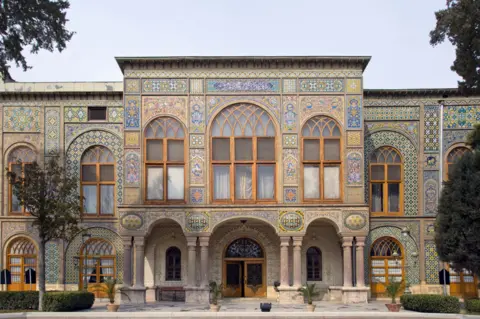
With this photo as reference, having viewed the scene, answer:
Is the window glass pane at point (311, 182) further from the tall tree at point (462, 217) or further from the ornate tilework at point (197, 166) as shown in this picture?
the tall tree at point (462, 217)

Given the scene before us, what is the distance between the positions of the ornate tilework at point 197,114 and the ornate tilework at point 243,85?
0.66 m

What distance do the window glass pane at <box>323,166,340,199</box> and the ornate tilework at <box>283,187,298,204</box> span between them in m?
1.32

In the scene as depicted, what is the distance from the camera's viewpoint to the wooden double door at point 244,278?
1405 inches

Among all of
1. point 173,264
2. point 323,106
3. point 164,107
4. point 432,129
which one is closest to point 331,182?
point 323,106

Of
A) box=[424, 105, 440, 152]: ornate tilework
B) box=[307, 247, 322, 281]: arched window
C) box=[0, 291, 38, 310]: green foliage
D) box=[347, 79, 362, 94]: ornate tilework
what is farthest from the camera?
box=[424, 105, 440, 152]: ornate tilework

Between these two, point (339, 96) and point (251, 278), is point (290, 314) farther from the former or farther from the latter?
point (339, 96)

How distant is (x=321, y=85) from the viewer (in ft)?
112

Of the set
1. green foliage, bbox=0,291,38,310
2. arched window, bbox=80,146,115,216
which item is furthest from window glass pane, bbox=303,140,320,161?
green foliage, bbox=0,291,38,310

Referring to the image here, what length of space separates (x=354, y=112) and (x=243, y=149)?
518 cm

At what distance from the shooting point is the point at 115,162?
36.3m

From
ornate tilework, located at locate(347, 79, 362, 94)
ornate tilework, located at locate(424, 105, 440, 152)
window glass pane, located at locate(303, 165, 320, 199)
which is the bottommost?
window glass pane, located at locate(303, 165, 320, 199)

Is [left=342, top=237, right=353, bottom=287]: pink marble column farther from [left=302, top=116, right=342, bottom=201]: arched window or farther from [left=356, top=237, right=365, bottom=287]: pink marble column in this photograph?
[left=302, top=116, right=342, bottom=201]: arched window

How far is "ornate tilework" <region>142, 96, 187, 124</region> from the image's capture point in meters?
34.1

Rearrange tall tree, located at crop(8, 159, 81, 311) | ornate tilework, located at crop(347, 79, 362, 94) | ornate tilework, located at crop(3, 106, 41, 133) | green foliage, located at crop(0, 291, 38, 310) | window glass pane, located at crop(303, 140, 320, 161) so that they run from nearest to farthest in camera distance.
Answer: green foliage, located at crop(0, 291, 38, 310) < tall tree, located at crop(8, 159, 81, 311) < window glass pane, located at crop(303, 140, 320, 161) < ornate tilework, located at crop(347, 79, 362, 94) < ornate tilework, located at crop(3, 106, 41, 133)
